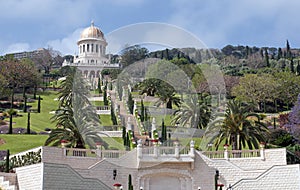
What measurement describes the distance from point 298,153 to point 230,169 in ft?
31.9

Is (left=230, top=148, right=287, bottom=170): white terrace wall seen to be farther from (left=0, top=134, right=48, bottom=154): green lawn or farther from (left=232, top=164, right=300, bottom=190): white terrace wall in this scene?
(left=0, top=134, right=48, bottom=154): green lawn

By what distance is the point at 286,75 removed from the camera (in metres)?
73.7

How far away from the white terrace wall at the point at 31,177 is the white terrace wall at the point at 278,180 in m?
11.4

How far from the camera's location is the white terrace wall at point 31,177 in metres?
22.9

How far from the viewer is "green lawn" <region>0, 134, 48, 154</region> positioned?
1488 inches

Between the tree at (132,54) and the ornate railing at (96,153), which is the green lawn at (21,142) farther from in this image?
the tree at (132,54)

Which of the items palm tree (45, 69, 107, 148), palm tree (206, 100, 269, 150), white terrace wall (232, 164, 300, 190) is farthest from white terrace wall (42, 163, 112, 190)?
palm tree (206, 100, 269, 150)

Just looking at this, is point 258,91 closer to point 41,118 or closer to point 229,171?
point 41,118

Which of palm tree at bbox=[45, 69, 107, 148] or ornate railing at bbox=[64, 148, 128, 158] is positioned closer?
palm tree at bbox=[45, 69, 107, 148]

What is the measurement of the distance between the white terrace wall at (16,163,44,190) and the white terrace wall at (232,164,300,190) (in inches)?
450

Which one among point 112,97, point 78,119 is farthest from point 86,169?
point 112,97

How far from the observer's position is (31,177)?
2344 centimetres

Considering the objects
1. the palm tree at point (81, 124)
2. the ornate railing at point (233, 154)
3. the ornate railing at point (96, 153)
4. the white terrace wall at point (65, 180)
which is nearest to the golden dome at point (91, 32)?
the palm tree at point (81, 124)

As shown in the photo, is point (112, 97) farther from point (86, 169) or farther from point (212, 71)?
point (86, 169)
